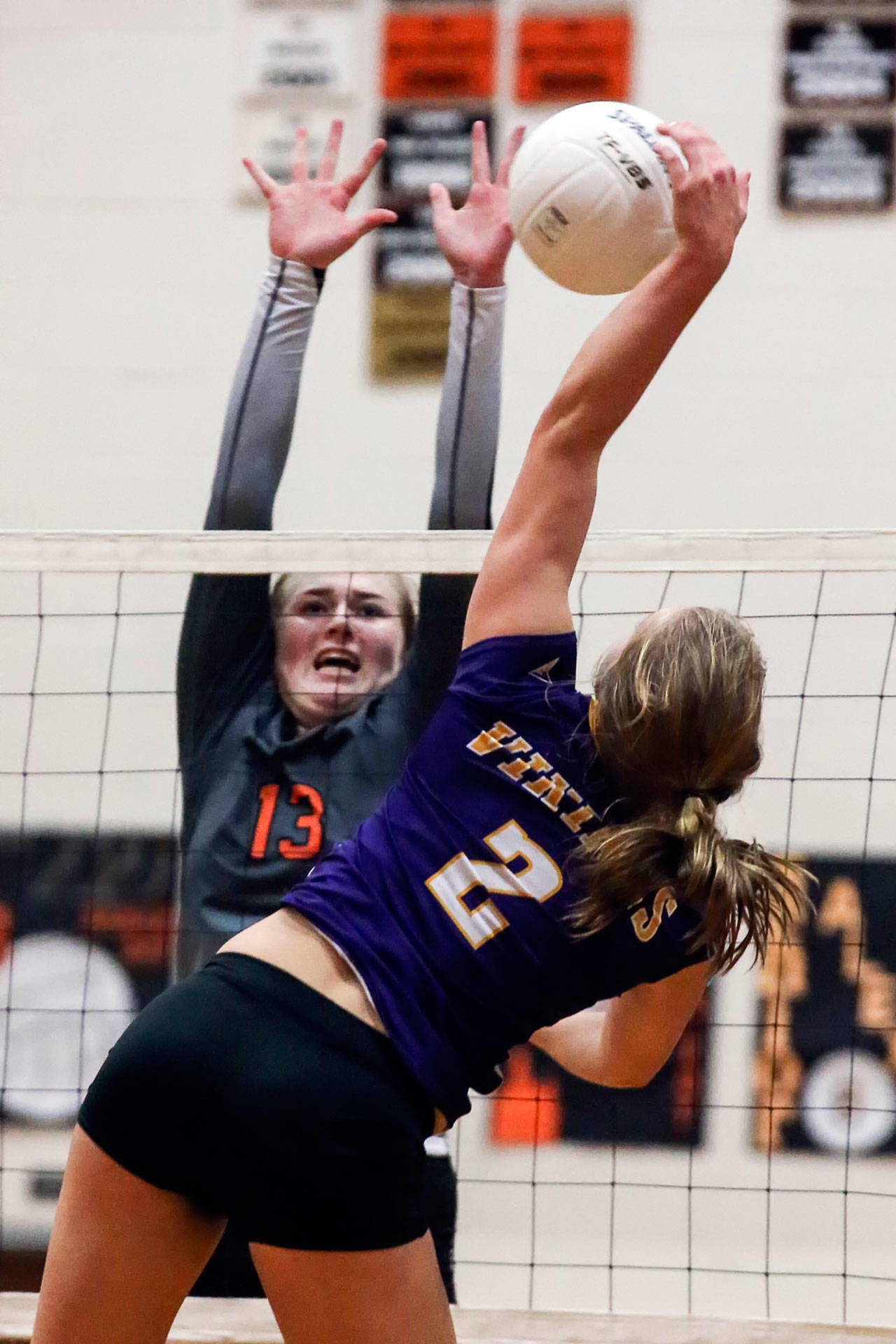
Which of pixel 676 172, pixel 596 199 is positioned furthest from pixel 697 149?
pixel 596 199

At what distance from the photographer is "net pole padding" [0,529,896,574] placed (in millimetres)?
2494

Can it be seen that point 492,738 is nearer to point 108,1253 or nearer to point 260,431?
point 108,1253

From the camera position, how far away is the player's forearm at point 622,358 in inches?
59.2

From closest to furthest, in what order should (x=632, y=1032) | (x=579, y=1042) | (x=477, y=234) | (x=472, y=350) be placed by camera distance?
1. (x=632, y=1032)
2. (x=579, y=1042)
3. (x=472, y=350)
4. (x=477, y=234)

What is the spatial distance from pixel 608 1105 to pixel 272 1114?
333 cm

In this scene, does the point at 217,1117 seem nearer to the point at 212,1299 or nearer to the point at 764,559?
the point at 212,1299

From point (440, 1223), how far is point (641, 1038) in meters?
0.88

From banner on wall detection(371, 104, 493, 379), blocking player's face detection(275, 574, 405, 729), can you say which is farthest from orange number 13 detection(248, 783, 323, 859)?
banner on wall detection(371, 104, 493, 379)

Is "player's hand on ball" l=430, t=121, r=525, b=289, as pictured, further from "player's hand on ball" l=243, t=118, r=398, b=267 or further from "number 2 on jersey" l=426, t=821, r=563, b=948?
"number 2 on jersey" l=426, t=821, r=563, b=948

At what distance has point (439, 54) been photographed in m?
4.95


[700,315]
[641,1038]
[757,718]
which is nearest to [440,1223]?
[641,1038]

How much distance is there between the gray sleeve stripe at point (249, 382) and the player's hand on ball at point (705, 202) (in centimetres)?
120

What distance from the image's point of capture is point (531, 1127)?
457 cm

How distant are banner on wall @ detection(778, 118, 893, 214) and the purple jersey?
367 cm
